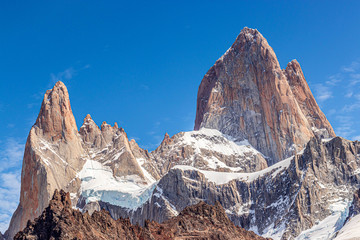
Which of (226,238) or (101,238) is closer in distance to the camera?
(101,238)

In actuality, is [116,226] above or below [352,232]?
above

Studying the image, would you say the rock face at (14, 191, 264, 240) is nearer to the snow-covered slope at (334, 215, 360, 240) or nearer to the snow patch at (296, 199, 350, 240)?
the snow-covered slope at (334, 215, 360, 240)

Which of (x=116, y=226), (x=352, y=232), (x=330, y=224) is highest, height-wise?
(x=330, y=224)

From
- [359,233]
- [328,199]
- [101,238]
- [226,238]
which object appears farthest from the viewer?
[328,199]

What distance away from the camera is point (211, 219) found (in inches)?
5497

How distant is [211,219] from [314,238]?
46.5 metres

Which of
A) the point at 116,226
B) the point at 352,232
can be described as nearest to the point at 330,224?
the point at 352,232

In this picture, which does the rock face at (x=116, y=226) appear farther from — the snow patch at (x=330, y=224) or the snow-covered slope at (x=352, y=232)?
the snow patch at (x=330, y=224)

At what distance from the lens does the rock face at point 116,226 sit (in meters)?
104

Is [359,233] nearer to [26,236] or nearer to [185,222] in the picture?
[185,222]

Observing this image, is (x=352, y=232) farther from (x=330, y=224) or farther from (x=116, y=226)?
(x=330, y=224)

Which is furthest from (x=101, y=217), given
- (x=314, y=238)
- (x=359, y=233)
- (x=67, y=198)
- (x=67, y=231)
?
(x=314, y=238)

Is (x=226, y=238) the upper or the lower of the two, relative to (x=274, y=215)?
lower

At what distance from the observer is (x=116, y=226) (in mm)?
119688
